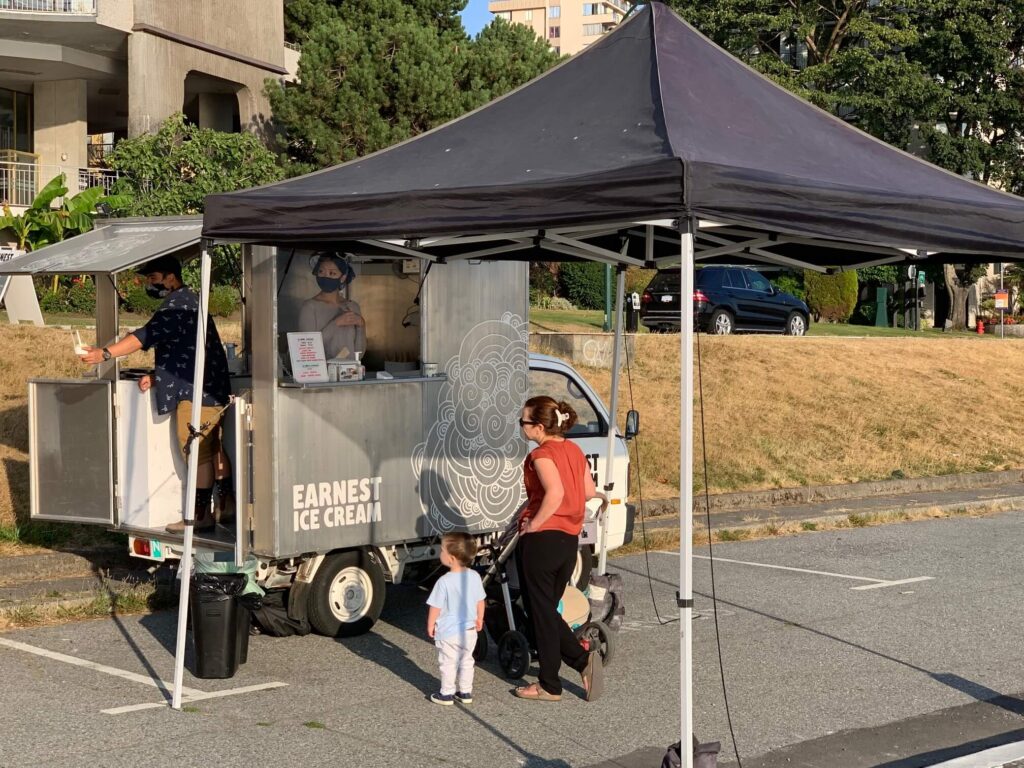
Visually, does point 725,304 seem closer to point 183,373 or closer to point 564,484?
point 183,373

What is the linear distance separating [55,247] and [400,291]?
2.55 m

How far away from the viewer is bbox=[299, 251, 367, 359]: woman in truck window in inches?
351

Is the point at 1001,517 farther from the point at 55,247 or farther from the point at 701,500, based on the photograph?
the point at 55,247

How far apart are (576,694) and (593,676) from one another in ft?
0.82

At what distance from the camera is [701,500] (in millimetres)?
15234

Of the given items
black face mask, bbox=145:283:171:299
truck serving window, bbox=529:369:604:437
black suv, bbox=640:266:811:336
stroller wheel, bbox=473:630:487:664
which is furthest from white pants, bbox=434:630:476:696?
black suv, bbox=640:266:811:336

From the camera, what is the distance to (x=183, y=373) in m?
8.88

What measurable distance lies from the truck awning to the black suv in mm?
18022

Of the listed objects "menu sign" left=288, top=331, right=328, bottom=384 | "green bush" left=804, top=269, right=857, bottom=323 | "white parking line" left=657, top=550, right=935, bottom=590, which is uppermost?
"green bush" left=804, top=269, right=857, bottom=323

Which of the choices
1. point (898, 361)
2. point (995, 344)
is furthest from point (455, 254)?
point (995, 344)

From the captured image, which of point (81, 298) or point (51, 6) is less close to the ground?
point (51, 6)

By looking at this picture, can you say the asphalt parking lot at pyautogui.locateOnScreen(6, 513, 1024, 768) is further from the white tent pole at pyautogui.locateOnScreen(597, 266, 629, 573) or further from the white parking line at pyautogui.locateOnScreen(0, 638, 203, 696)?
the white tent pole at pyautogui.locateOnScreen(597, 266, 629, 573)

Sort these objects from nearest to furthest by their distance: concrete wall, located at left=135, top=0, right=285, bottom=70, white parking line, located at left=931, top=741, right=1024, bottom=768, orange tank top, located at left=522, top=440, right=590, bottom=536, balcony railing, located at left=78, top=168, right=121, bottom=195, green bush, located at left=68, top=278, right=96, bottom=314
→ 1. white parking line, located at left=931, top=741, right=1024, bottom=768
2. orange tank top, located at left=522, top=440, right=590, bottom=536
3. green bush, located at left=68, top=278, right=96, bottom=314
4. concrete wall, located at left=135, top=0, right=285, bottom=70
5. balcony railing, located at left=78, top=168, right=121, bottom=195

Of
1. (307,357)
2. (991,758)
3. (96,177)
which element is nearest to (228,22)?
(96,177)
